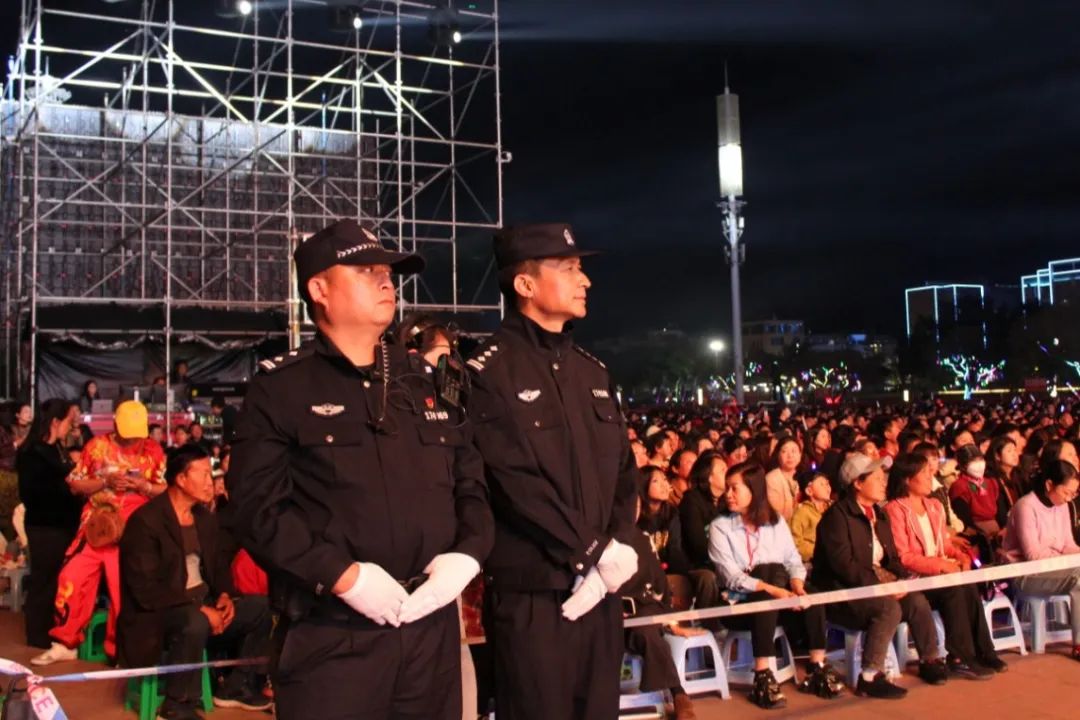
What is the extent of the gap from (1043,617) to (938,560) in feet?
3.26

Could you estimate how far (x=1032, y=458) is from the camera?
29.7 ft

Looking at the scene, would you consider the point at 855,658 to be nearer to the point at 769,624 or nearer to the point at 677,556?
the point at 769,624

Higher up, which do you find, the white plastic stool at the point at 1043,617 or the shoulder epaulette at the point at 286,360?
the shoulder epaulette at the point at 286,360

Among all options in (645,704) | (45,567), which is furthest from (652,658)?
(45,567)

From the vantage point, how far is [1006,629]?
6.61 meters

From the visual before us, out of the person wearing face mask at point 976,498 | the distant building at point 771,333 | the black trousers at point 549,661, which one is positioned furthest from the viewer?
the distant building at point 771,333

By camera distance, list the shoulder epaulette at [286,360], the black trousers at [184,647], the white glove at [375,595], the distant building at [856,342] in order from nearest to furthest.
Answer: the white glove at [375,595], the shoulder epaulette at [286,360], the black trousers at [184,647], the distant building at [856,342]

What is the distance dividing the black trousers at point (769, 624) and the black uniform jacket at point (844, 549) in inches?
9.0

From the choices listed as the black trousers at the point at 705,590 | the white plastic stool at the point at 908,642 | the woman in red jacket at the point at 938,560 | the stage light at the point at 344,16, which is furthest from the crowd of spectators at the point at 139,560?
the stage light at the point at 344,16

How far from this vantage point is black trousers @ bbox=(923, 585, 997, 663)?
5922 millimetres

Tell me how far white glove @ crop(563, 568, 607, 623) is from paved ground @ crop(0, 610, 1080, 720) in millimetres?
2754

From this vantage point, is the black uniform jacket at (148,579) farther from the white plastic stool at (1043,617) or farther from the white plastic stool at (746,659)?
the white plastic stool at (1043,617)

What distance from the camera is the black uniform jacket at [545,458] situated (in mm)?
2781

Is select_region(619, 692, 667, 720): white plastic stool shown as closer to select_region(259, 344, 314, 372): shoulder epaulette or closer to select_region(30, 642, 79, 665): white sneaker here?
select_region(259, 344, 314, 372): shoulder epaulette
